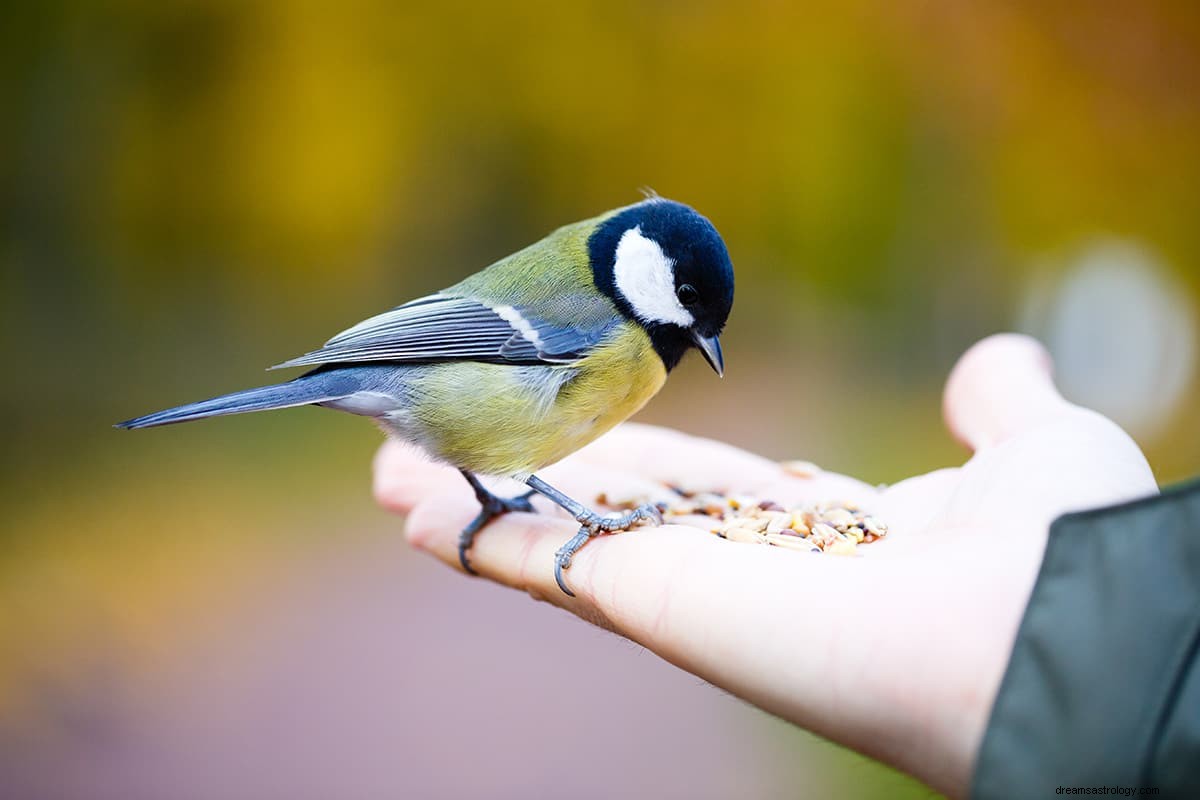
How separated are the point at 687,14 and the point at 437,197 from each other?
3.07ft

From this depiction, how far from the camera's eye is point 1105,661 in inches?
26.6

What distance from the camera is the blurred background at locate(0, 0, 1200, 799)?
7.26 ft

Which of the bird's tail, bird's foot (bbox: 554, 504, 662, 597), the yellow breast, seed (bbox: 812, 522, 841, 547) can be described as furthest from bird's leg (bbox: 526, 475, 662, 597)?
the bird's tail

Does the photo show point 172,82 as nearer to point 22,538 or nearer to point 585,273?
point 22,538

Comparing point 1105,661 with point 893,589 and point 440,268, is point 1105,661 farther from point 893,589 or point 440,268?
point 440,268

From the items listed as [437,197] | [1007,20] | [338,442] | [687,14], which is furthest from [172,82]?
[1007,20]

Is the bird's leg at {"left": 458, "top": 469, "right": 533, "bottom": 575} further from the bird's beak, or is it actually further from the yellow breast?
the bird's beak

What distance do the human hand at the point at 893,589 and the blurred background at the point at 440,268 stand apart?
1012 mm

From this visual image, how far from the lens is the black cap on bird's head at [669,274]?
1279 mm

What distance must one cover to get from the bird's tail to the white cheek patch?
1.37ft

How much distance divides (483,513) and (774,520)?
0.46 m

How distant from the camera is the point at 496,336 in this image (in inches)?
52.1

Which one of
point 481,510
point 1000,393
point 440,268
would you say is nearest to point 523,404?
point 481,510

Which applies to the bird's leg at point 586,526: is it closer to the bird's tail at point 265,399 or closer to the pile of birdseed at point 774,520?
the pile of birdseed at point 774,520
